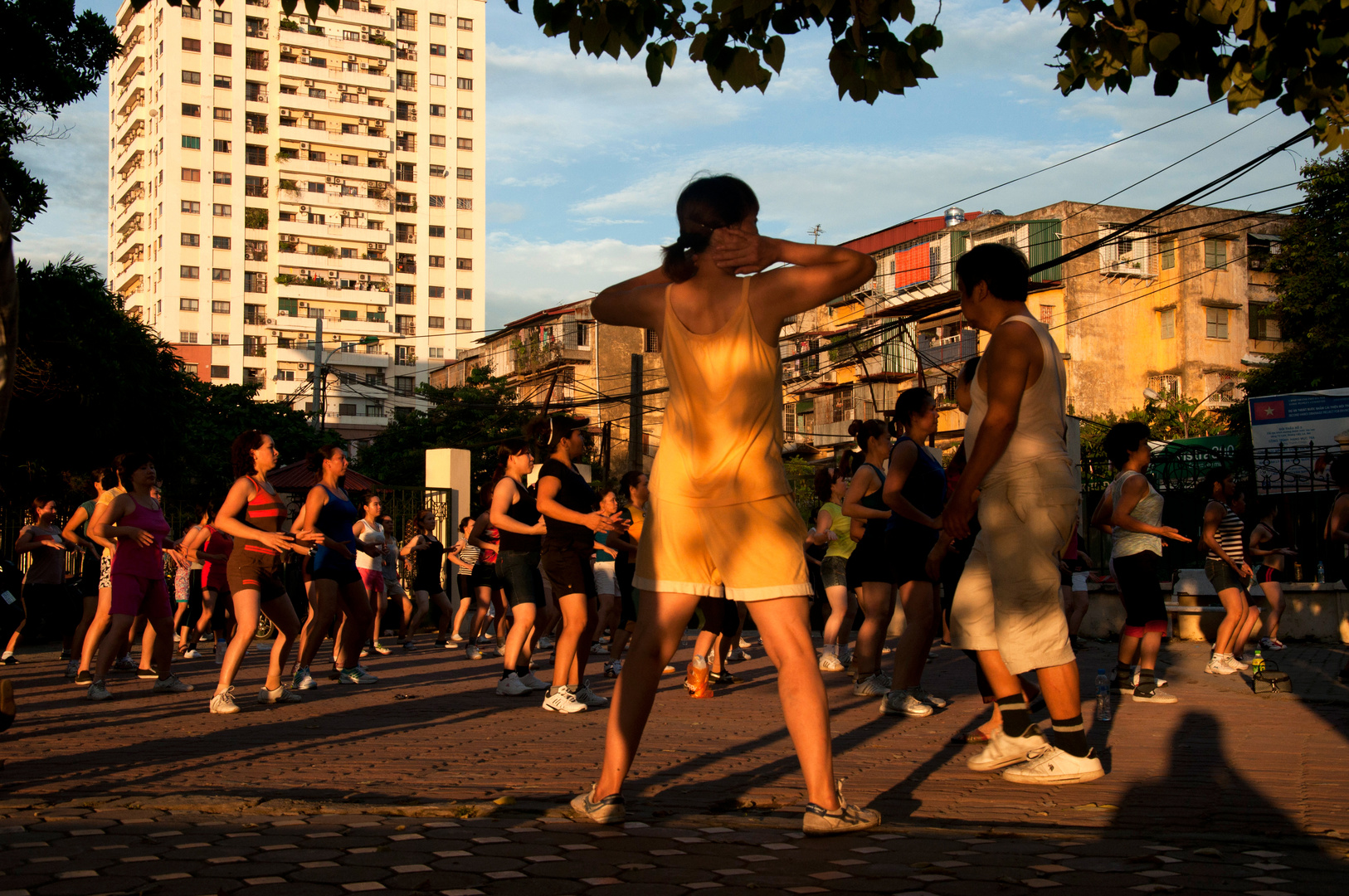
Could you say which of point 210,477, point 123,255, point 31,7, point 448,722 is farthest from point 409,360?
point 448,722

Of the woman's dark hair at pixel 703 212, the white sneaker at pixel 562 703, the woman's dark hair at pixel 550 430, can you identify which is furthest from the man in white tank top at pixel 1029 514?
the woman's dark hair at pixel 550 430

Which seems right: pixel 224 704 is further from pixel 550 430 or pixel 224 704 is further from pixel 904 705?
pixel 904 705

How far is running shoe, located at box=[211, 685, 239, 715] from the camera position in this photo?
8.38 metres

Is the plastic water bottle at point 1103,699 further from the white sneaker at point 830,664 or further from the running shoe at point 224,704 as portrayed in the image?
the running shoe at point 224,704

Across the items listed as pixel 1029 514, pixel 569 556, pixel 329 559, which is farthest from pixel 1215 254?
pixel 1029 514

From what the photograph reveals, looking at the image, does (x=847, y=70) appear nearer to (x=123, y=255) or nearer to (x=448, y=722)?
(x=448, y=722)

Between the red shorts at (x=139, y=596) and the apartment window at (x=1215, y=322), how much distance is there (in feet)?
178

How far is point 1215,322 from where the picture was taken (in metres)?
56.5

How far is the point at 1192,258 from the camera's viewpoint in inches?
2175

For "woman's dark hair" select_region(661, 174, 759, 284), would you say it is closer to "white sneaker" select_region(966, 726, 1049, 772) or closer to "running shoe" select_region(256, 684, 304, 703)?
"white sneaker" select_region(966, 726, 1049, 772)

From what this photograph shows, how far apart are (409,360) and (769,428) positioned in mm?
98102

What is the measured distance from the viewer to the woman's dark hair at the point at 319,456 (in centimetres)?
1001

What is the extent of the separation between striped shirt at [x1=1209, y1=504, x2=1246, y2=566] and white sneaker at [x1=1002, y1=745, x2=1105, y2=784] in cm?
597

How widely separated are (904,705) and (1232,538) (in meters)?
4.38
